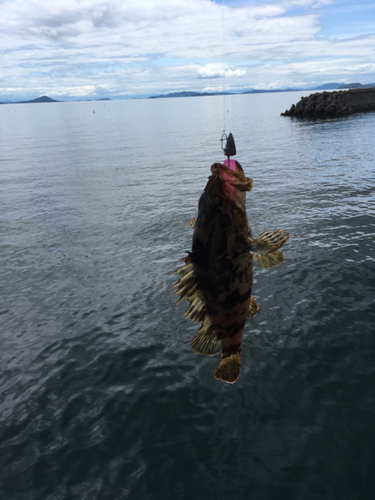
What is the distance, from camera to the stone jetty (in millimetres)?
81312

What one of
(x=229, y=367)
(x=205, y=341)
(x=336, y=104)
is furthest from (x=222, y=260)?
(x=336, y=104)

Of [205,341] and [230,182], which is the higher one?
[230,182]

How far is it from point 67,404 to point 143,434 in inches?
85.8

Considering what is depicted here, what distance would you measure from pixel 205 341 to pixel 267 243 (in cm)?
158

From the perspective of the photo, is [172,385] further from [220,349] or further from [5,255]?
[5,255]

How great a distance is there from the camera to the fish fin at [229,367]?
4469mm

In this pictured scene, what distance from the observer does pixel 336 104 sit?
81062 mm

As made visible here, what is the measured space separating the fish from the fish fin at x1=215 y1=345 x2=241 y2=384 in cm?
2

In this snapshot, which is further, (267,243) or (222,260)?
(222,260)

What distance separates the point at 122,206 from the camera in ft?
77.9

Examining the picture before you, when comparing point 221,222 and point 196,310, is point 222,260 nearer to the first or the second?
point 221,222

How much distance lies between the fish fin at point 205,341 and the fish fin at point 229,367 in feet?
0.82

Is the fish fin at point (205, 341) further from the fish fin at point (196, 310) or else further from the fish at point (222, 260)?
the fish fin at point (196, 310)

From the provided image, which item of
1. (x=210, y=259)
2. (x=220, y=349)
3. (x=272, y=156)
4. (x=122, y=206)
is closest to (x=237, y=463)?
(x=220, y=349)
